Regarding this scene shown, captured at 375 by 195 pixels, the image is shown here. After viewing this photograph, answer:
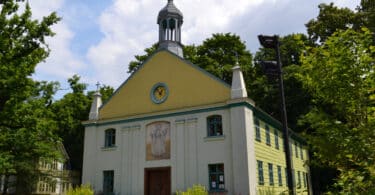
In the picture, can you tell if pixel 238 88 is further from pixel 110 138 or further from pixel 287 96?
pixel 287 96

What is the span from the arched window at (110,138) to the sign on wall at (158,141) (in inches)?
113

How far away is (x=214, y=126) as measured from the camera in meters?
19.7

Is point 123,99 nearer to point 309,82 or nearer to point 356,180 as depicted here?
point 309,82

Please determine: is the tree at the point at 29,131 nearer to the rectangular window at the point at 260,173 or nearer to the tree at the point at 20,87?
the tree at the point at 20,87

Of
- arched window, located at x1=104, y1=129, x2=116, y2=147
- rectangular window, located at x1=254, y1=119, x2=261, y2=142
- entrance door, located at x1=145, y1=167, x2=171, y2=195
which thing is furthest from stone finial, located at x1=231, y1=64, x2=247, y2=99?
arched window, located at x1=104, y1=129, x2=116, y2=147

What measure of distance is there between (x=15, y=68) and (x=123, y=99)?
681 cm

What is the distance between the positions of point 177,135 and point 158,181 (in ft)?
9.56

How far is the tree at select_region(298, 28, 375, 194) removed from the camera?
6.04m

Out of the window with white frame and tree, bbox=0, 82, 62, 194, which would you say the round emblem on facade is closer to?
tree, bbox=0, 82, 62, 194

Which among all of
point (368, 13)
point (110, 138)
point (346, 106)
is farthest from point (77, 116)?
point (346, 106)

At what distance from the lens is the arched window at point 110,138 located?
912 inches

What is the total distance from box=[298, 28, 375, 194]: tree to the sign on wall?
1406cm

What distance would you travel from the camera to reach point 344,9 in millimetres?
36594

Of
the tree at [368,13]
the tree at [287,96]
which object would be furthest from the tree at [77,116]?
the tree at [368,13]
